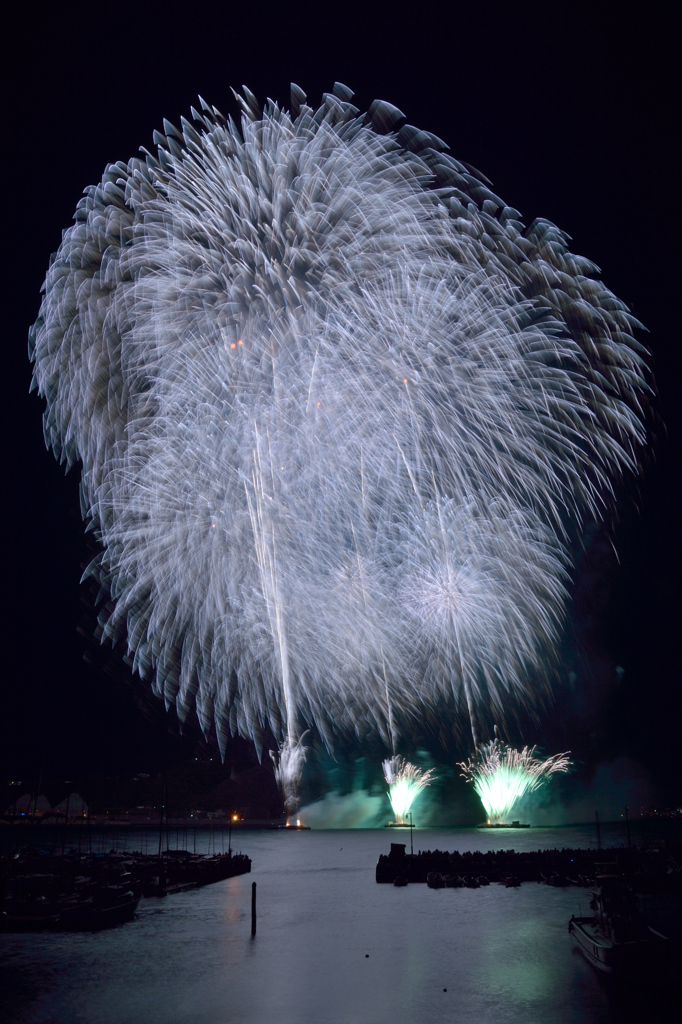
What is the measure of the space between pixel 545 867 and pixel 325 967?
28111 mm

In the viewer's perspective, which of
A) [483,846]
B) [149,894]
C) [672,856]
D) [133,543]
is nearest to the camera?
[133,543]

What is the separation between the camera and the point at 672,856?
197 feet

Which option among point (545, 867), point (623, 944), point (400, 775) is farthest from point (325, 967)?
point (400, 775)

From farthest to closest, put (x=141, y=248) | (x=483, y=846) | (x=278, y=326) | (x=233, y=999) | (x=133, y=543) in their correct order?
1. (x=483, y=846)
2. (x=133, y=543)
3. (x=278, y=326)
4. (x=141, y=248)
5. (x=233, y=999)

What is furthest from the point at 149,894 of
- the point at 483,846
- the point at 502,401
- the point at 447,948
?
the point at 483,846

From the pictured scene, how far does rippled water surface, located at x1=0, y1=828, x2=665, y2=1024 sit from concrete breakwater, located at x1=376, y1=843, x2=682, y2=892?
16.8ft

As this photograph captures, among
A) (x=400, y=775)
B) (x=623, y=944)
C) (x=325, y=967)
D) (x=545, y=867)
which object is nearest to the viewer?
(x=623, y=944)

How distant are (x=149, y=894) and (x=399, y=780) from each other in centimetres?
6403

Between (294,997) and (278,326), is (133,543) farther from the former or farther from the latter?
(294,997)

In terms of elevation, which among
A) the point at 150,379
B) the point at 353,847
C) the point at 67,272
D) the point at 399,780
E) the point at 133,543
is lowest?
the point at 353,847

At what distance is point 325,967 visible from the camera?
28688 millimetres

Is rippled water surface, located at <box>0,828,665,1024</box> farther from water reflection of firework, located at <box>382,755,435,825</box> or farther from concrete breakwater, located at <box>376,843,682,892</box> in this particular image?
water reflection of firework, located at <box>382,755,435,825</box>

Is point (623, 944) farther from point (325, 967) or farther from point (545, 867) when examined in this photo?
point (545, 867)

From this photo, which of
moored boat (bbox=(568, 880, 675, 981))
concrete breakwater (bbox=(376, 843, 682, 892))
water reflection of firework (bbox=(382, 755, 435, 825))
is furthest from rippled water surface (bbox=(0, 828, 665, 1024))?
water reflection of firework (bbox=(382, 755, 435, 825))
